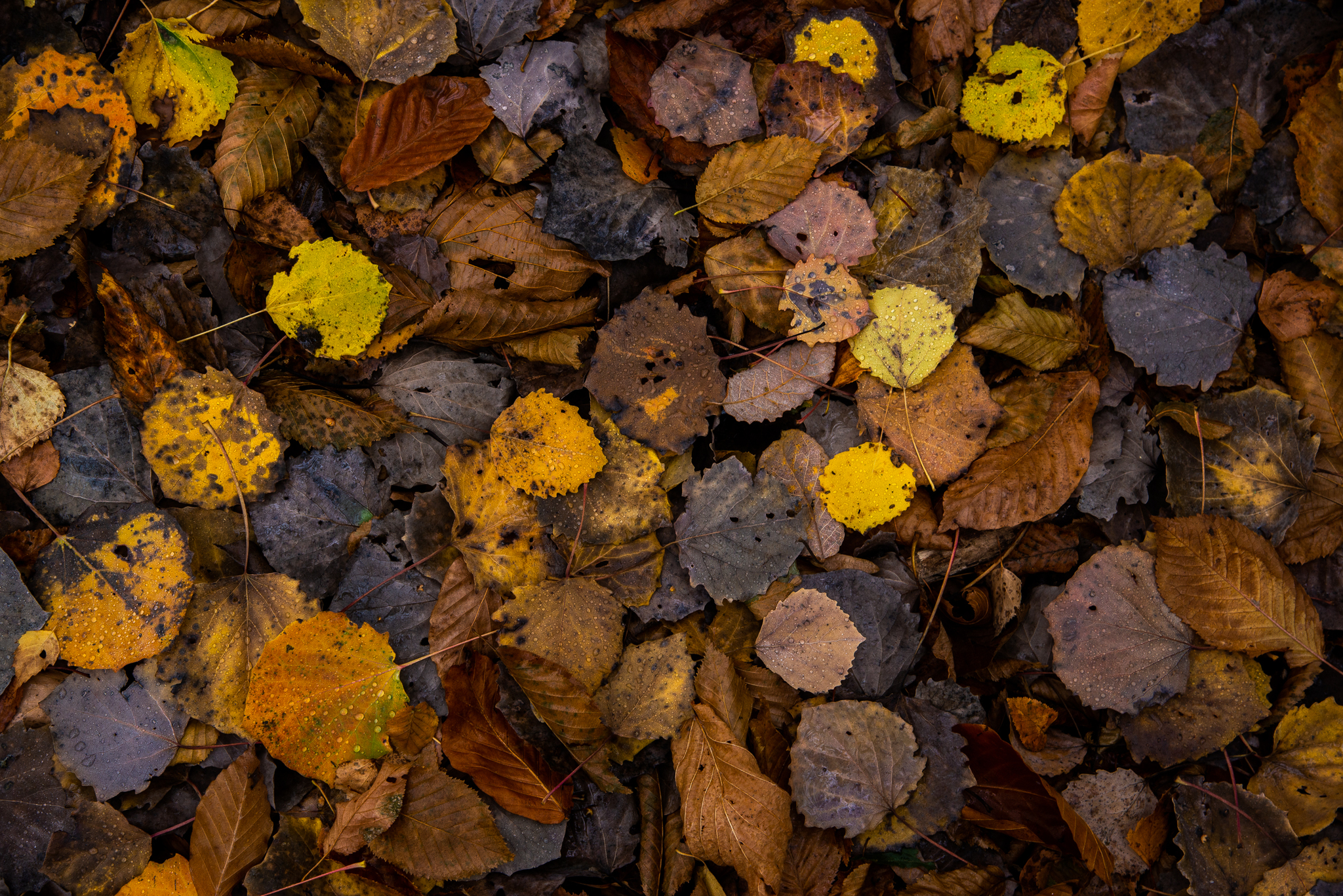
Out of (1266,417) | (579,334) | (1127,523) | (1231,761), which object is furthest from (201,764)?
(1266,417)

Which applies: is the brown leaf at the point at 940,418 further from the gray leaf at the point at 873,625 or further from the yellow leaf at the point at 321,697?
the yellow leaf at the point at 321,697

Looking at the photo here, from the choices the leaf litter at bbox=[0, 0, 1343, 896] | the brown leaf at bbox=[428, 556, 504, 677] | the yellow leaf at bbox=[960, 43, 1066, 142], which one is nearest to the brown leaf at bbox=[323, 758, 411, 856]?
the leaf litter at bbox=[0, 0, 1343, 896]

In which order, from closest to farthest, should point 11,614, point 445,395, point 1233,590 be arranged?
point 11,614, point 1233,590, point 445,395

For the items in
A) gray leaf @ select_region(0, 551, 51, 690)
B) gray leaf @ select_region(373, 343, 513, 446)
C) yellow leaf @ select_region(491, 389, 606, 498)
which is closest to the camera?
gray leaf @ select_region(0, 551, 51, 690)

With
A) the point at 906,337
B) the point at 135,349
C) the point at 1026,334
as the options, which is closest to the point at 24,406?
the point at 135,349

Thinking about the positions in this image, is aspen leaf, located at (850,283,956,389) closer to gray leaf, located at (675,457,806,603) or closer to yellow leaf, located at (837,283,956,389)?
yellow leaf, located at (837,283,956,389)

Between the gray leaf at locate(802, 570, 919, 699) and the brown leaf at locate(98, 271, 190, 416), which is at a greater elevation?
the brown leaf at locate(98, 271, 190, 416)

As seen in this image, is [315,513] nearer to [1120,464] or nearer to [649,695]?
[649,695]
